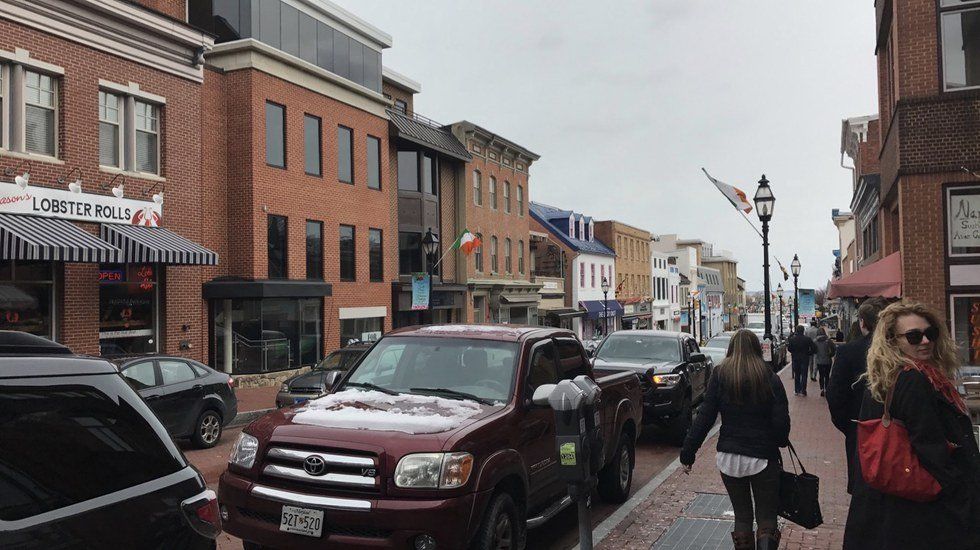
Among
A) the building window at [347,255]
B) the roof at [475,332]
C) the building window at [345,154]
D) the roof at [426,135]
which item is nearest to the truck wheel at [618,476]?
the roof at [475,332]

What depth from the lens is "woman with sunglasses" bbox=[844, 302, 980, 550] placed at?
3.15 metres

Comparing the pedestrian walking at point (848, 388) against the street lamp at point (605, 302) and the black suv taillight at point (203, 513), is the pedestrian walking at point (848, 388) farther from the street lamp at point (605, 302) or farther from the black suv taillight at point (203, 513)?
the street lamp at point (605, 302)

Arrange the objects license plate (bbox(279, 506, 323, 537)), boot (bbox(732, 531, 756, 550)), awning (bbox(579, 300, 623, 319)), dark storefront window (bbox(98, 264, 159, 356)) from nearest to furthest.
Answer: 1. license plate (bbox(279, 506, 323, 537))
2. boot (bbox(732, 531, 756, 550))
3. dark storefront window (bbox(98, 264, 159, 356))
4. awning (bbox(579, 300, 623, 319))

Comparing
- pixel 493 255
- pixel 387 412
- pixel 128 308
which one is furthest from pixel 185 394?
pixel 493 255

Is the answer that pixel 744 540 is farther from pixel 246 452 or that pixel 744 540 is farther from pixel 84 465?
pixel 84 465

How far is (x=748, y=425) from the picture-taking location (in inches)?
199

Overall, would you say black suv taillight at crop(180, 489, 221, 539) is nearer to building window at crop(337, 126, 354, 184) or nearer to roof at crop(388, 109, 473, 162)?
building window at crop(337, 126, 354, 184)

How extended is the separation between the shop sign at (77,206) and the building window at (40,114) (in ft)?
3.28

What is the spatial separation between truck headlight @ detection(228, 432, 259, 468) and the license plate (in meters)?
0.51

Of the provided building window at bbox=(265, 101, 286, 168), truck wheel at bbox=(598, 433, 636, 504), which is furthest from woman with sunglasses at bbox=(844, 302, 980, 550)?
building window at bbox=(265, 101, 286, 168)

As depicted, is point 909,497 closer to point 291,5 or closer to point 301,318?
point 301,318

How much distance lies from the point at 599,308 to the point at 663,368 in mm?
40165

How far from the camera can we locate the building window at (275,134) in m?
22.2

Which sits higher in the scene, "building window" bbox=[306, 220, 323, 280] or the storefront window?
"building window" bbox=[306, 220, 323, 280]
